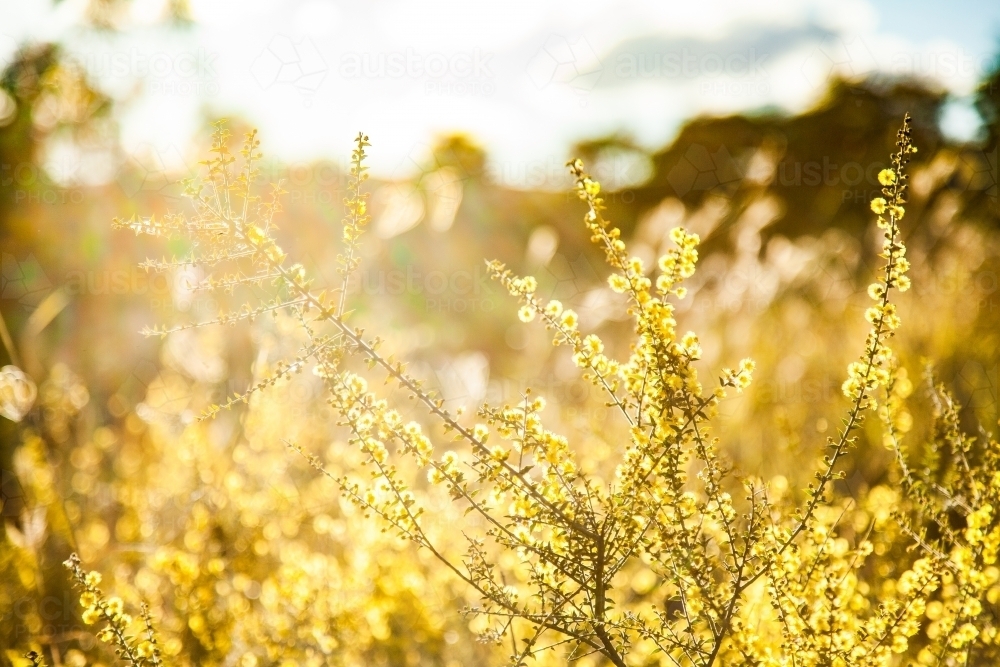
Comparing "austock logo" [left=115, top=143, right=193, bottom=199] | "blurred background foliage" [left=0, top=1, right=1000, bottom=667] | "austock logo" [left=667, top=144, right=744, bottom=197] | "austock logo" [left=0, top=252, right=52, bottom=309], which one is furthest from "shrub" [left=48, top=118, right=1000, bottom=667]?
"austock logo" [left=667, top=144, right=744, bottom=197]

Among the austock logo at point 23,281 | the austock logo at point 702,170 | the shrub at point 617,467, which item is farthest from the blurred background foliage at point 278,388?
the austock logo at point 702,170

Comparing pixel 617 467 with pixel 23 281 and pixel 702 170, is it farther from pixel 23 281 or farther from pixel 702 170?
pixel 702 170

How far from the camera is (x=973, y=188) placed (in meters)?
6.79

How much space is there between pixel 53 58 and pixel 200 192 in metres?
5.69

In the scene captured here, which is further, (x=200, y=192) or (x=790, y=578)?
(x=790, y=578)

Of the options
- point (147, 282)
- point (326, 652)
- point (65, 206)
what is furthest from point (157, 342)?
point (326, 652)

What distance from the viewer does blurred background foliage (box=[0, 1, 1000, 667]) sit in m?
2.84

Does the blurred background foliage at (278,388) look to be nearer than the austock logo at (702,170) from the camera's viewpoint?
Yes

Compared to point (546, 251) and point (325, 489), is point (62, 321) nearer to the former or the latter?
point (325, 489)

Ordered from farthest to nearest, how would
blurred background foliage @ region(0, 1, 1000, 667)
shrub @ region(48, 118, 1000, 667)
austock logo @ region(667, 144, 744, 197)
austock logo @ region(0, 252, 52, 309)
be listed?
austock logo @ region(667, 144, 744, 197)
austock logo @ region(0, 252, 52, 309)
blurred background foliage @ region(0, 1, 1000, 667)
shrub @ region(48, 118, 1000, 667)

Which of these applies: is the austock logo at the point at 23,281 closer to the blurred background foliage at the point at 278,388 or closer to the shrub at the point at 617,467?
the blurred background foliage at the point at 278,388

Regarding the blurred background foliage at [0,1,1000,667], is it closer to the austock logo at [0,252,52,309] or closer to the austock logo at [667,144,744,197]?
the austock logo at [0,252,52,309]

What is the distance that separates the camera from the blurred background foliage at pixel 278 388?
2.84 meters

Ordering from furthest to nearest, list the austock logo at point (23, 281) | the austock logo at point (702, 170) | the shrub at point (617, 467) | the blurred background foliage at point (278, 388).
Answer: the austock logo at point (702, 170)
the austock logo at point (23, 281)
the blurred background foliage at point (278, 388)
the shrub at point (617, 467)
